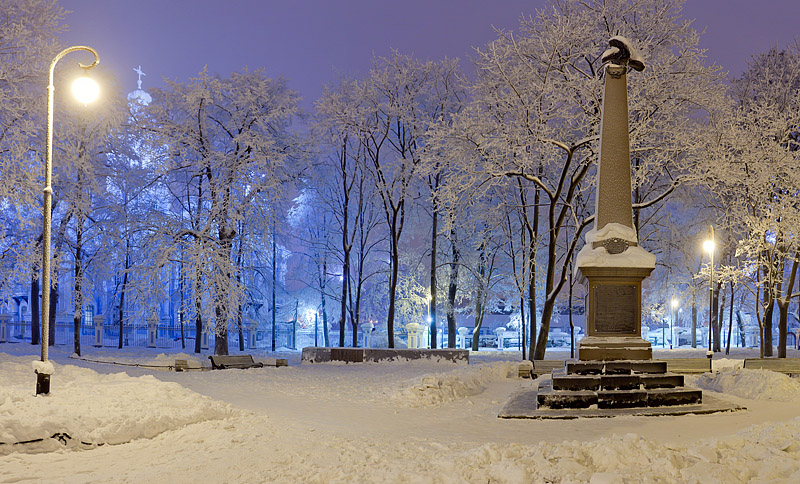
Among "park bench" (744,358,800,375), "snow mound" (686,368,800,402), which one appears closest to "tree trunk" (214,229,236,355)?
"snow mound" (686,368,800,402)

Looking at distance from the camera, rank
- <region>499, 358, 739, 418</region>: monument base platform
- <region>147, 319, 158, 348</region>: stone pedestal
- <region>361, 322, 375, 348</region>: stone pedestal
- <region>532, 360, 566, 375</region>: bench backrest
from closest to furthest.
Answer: <region>499, 358, 739, 418</region>: monument base platform → <region>532, 360, 566, 375</region>: bench backrest → <region>147, 319, 158, 348</region>: stone pedestal → <region>361, 322, 375, 348</region>: stone pedestal

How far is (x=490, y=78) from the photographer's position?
22234 mm

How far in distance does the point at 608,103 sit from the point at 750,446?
833 centimetres

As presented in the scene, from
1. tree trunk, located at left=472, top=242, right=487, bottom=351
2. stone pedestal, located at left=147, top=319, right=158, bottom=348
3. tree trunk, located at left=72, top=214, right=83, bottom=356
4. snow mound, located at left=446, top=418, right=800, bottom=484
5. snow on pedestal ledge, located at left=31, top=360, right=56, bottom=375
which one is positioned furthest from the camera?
stone pedestal, located at left=147, top=319, right=158, bottom=348

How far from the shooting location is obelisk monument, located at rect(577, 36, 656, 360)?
11898 millimetres

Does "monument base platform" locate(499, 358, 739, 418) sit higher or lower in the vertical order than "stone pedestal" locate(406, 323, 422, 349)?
higher

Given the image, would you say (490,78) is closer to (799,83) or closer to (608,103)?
(608,103)

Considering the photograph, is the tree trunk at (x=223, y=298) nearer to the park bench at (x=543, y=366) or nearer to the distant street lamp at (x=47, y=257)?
the park bench at (x=543, y=366)

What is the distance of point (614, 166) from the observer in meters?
12.7

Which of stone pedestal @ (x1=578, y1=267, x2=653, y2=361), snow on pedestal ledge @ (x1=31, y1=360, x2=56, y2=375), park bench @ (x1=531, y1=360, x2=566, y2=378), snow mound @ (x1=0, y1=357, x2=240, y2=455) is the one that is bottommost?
park bench @ (x1=531, y1=360, x2=566, y2=378)

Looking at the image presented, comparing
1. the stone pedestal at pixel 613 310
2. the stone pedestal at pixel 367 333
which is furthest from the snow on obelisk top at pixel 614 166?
the stone pedestal at pixel 367 333

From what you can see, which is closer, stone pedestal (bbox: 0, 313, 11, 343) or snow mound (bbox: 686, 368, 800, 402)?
snow mound (bbox: 686, 368, 800, 402)

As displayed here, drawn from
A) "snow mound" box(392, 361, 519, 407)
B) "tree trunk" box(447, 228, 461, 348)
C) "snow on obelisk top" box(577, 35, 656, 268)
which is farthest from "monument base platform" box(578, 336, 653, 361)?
"tree trunk" box(447, 228, 461, 348)

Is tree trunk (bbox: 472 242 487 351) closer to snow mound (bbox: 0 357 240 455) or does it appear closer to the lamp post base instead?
snow mound (bbox: 0 357 240 455)
